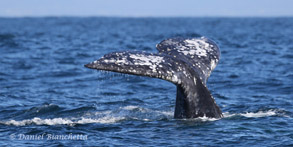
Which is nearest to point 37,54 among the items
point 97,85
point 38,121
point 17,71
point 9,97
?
point 17,71

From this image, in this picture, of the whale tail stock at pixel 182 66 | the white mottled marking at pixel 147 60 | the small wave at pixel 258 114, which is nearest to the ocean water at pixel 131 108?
the small wave at pixel 258 114

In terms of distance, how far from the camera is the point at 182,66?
7816 mm

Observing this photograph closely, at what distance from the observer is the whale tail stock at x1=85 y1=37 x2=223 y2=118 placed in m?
7.12

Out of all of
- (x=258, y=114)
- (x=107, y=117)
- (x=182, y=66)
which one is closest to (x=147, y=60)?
(x=182, y=66)

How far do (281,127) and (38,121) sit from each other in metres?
4.26

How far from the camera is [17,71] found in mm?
17078

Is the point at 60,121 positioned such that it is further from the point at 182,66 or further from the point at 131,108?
the point at 182,66

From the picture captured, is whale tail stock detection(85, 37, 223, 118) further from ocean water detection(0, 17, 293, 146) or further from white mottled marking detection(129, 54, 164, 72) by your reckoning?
ocean water detection(0, 17, 293, 146)

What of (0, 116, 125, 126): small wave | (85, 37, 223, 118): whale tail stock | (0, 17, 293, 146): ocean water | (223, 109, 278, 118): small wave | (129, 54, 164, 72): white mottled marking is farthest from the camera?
(223, 109, 278, 118): small wave

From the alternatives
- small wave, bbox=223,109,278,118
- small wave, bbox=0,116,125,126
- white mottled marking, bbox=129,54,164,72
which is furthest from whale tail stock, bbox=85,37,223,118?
small wave, bbox=0,116,125,126

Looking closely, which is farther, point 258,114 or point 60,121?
point 258,114

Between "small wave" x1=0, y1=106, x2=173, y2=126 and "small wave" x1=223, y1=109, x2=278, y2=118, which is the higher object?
"small wave" x1=223, y1=109, x2=278, y2=118

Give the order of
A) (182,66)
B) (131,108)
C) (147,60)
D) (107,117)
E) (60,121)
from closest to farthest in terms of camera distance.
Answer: (147,60)
(182,66)
(60,121)
(107,117)
(131,108)

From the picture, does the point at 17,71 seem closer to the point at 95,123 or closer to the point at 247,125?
the point at 95,123
